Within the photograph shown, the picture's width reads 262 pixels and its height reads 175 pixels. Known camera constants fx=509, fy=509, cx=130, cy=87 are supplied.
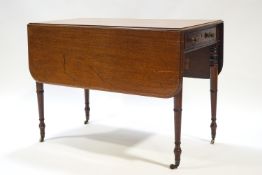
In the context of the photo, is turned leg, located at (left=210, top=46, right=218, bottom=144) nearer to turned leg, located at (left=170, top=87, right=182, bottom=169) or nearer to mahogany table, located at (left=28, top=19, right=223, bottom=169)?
mahogany table, located at (left=28, top=19, right=223, bottom=169)

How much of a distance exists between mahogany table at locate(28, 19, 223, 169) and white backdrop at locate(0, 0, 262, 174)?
0.49m

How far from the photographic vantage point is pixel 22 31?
4.84 meters

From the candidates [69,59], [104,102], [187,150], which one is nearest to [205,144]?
[187,150]

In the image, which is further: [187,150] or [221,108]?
[221,108]

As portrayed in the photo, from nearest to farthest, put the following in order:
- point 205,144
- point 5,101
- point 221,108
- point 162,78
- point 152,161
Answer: point 162,78
point 152,161
point 205,144
point 221,108
point 5,101

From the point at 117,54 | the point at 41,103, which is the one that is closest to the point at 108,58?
the point at 117,54

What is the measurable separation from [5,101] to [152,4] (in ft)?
5.22

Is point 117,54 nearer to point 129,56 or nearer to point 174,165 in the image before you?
point 129,56

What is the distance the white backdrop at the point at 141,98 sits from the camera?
3947mm

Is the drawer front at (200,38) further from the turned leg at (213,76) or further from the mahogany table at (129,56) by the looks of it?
the turned leg at (213,76)

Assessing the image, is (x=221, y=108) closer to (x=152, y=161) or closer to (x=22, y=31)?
(x=152, y=161)

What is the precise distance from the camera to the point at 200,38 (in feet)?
10.1

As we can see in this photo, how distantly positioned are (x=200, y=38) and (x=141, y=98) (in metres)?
1.64

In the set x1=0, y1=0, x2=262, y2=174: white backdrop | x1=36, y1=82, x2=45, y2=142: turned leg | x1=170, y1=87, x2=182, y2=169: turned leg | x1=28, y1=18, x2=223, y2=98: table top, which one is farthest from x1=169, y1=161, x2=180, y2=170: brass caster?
x1=36, y1=82, x2=45, y2=142: turned leg
